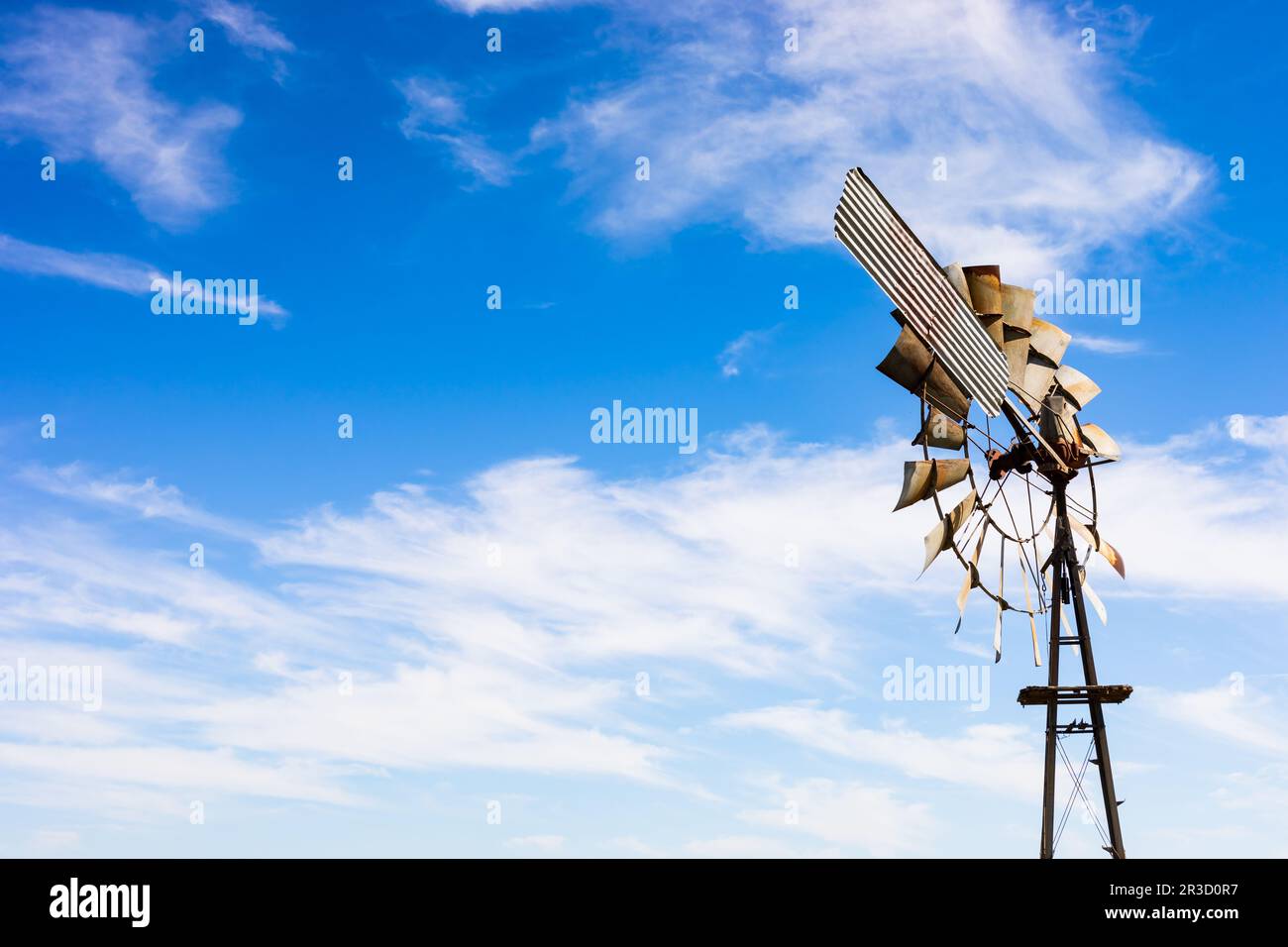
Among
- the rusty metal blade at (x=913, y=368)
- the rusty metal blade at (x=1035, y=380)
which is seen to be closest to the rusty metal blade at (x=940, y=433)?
the rusty metal blade at (x=913, y=368)

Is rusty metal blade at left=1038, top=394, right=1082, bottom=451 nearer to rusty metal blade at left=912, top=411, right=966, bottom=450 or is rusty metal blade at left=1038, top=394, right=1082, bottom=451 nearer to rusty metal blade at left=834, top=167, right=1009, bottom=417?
rusty metal blade at left=834, top=167, right=1009, bottom=417

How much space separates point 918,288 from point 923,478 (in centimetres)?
368

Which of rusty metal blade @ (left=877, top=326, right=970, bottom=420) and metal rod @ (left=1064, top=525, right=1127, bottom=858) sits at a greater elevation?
rusty metal blade @ (left=877, top=326, right=970, bottom=420)

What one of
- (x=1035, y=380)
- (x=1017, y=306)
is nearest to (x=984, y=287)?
(x=1017, y=306)

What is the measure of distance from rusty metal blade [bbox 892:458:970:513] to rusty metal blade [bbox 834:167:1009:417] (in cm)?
163

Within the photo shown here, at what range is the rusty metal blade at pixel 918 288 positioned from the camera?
77.8 feet

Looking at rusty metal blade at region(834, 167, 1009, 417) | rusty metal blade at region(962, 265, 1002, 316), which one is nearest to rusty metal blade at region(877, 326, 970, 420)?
rusty metal blade at region(834, 167, 1009, 417)

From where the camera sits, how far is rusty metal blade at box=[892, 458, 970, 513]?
2486 centimetres
